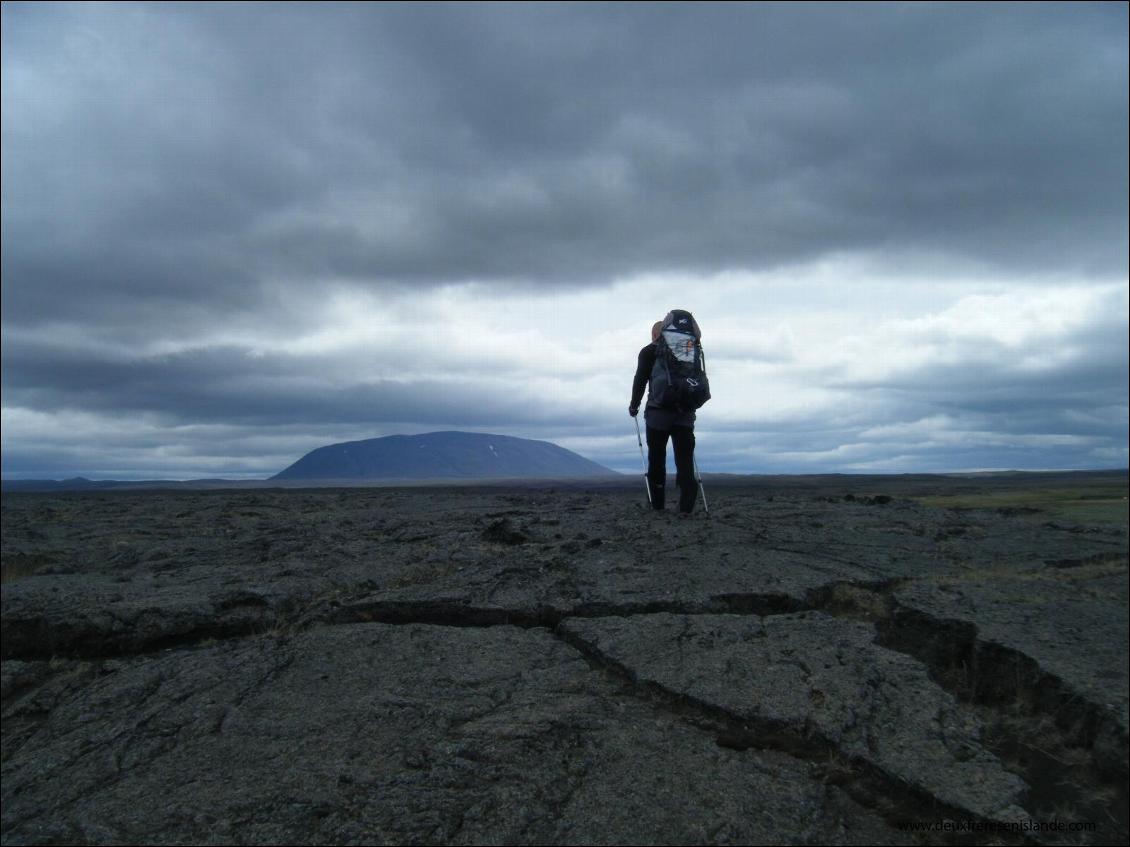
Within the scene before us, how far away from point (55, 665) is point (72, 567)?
3072 mm

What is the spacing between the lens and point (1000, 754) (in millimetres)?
4848

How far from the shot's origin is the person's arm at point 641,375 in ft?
36.9

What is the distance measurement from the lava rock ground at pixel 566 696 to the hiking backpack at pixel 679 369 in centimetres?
245

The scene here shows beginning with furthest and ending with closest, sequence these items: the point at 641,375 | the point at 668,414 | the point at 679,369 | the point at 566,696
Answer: the point at 641,375
the point at 668,414
the point at 679,369
the point at 566,696

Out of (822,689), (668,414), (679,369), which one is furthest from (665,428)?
(822,689)

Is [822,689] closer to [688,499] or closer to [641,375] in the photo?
[688,499]

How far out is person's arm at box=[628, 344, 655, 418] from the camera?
11250 mm

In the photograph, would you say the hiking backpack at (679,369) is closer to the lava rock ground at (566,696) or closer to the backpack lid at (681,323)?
the backpack lid at (681,323)

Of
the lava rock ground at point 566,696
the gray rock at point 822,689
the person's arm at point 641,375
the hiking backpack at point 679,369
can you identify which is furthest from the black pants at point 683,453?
the gray rock at point 822,689

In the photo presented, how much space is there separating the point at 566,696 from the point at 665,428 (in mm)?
6357

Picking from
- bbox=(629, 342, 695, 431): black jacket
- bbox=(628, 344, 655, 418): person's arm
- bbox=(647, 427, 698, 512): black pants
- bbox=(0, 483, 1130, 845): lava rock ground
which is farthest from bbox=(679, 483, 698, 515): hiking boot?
bbox=(0, 483, 1130, 845): lava rock ground

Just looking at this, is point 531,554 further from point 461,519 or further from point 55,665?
point 55,665

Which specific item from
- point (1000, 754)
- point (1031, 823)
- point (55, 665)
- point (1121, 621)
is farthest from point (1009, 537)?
point (55, 665)

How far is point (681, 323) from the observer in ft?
36.2
